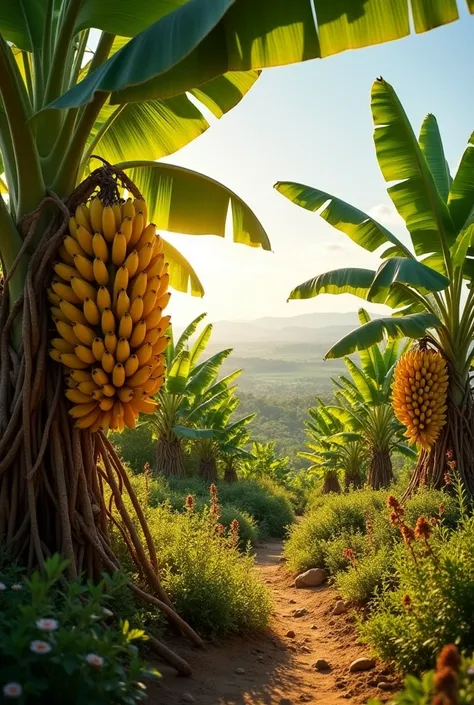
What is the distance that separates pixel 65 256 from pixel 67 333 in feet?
1.58

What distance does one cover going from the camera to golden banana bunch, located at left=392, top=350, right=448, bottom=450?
325 inches

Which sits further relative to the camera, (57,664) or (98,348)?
(98,348)

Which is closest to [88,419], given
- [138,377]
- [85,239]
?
[138,377]

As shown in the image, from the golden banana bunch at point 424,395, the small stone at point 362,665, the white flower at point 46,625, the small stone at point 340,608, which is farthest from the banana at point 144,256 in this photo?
the golden banana bunch at point 424,395

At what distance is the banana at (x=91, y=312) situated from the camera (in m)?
3.57

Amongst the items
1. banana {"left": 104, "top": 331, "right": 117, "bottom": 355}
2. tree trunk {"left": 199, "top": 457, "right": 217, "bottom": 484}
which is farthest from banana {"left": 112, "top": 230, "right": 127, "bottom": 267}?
tree trunk {"left": 199, "top": 457, "right": 217, "bottom": 484}

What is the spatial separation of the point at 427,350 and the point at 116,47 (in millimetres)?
5410

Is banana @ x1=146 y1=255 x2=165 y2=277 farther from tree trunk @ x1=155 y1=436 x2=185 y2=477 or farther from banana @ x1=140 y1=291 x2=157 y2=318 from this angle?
tree trunk @ x1=155 y1=436 x2=185 y2=477

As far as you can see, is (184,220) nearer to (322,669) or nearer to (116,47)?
(116,47)

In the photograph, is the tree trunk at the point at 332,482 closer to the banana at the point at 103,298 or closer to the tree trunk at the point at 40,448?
the tree trunk at the point at 40,448

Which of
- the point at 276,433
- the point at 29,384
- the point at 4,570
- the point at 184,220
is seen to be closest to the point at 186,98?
the point at 184,220

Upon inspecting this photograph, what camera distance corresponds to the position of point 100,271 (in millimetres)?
3605

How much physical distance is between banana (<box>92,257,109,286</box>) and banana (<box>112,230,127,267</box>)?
0.08m

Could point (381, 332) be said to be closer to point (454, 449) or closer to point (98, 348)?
point (454, 449)
